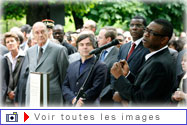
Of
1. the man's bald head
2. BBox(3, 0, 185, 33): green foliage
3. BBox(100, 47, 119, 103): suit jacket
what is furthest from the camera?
BBox(3, 0, 185, 33): green foliage

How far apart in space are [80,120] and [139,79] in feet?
2.50

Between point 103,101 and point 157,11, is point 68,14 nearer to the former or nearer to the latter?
point 157,11

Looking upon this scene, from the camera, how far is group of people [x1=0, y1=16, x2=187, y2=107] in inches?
144

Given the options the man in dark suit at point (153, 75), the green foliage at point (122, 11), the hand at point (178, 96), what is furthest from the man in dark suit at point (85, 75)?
the green foliage at point (122, 11)

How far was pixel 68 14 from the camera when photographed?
16.6 meters

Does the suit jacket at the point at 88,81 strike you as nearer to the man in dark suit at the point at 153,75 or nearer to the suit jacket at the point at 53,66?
the suit jacket at the point at 53,66

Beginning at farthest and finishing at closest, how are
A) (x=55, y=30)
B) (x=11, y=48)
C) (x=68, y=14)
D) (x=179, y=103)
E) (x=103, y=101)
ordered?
(x=68, y=14)
(x=55, y=30)
(x=11, y=48)
(x=103, y=101)
(x=179, y=103)

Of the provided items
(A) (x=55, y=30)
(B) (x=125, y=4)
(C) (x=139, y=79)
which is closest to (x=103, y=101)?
(C) (x=139, y=79)

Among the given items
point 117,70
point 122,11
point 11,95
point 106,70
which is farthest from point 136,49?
point 122,11

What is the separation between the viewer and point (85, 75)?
4.91m

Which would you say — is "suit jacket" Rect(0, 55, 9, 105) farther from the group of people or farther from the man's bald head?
the man's bald head

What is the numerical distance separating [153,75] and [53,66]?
7.74 ft

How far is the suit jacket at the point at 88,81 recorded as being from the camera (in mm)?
4711

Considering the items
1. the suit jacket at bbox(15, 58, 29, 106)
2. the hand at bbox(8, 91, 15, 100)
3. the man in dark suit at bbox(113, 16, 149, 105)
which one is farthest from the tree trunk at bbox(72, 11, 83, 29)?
the man in dark suit at bbox(113, 16, 149, 105)
